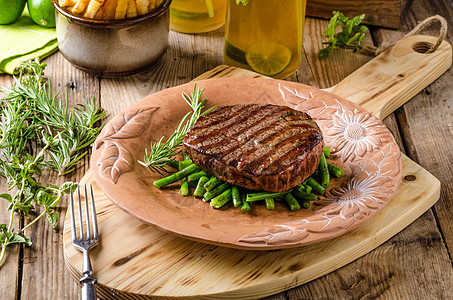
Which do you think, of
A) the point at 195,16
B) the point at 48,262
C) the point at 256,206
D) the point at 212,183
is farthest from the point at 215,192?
the point at 195,16

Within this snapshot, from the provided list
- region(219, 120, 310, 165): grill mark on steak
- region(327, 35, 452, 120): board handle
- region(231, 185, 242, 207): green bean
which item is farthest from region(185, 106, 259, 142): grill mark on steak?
region(327, 35, 452, 120): board handle

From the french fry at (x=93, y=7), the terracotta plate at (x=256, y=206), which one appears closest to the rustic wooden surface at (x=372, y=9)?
the terracotta plate at (x=256, y=206)

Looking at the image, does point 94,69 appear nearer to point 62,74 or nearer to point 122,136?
point 62,74

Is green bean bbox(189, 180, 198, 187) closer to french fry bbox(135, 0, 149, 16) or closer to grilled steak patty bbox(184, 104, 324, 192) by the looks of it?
grilled steak patty bbox(184, 104, 324, 192)

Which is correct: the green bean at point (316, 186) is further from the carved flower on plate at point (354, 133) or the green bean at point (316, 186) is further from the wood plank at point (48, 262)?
the wood plank at point (48, 262)

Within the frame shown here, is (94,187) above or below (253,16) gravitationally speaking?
below

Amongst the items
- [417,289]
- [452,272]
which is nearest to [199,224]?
[417,289]
